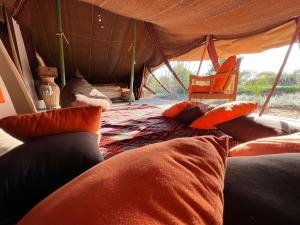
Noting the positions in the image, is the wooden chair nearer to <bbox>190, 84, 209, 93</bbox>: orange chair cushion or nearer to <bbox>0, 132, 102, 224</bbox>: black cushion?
<bbox>190, 84, 209, 93</bbox>: orange chair cushion

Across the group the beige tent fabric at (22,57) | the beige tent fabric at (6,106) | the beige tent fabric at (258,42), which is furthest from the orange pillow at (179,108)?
the beige tent fabric at (258,42)

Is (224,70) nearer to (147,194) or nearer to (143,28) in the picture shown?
(143,28)

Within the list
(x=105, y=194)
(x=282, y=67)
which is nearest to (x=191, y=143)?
(x=105, y=194)

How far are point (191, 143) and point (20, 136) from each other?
568 mm

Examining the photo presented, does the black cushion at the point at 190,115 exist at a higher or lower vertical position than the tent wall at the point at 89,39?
lower

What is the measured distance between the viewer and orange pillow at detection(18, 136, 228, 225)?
195 millimetres

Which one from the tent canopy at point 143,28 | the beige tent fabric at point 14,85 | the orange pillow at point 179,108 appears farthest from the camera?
the tent canopy at point 143,28

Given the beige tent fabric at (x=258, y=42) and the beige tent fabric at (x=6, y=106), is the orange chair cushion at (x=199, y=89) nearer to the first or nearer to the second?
the beige tent fabric at (x=258, y=42)

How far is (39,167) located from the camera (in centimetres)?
47

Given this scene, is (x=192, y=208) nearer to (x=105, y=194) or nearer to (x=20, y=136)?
(x=105, y=194)

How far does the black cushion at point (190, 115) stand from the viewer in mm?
1376

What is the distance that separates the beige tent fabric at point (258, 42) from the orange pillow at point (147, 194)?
3.17 meters

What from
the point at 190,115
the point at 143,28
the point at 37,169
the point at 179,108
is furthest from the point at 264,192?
the point at 143,28

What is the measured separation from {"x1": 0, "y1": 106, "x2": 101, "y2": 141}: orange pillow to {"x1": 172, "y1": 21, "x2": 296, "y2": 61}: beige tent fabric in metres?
3.05
